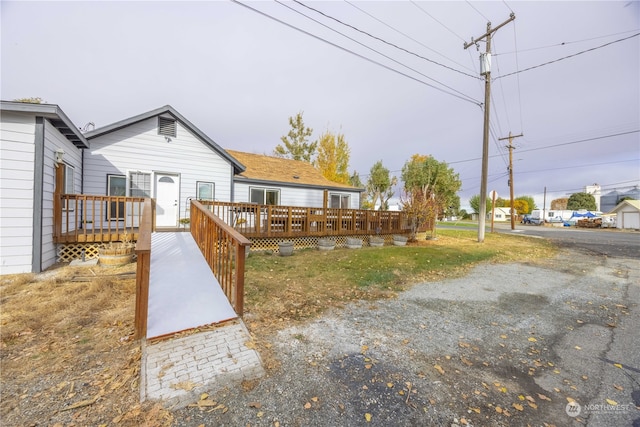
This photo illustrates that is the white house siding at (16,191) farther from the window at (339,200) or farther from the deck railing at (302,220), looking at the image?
the window at (339,200)

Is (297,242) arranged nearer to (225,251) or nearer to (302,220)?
Result: (302,220)

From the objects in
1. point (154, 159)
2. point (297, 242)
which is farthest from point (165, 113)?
point (297, 242)

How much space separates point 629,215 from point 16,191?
1791 inches

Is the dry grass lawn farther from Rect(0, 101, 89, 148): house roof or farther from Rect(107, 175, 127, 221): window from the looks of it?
Rect(107, 175, 127, 221): window

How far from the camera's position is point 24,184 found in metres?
5.33

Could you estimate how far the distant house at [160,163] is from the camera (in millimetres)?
8672

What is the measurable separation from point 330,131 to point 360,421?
83.7 feet

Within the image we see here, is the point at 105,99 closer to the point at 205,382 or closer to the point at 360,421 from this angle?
the point at 205,382

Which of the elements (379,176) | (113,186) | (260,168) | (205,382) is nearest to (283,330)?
(205,382)

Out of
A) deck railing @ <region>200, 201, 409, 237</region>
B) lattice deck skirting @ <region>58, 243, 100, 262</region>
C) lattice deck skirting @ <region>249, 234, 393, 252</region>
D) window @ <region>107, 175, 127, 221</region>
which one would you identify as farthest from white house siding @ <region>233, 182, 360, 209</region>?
lattice deck skirting @ <region>58, 243, 100, 262</region>

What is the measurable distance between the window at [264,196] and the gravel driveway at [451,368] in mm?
9276

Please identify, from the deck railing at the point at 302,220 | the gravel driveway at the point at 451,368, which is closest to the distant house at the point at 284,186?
the deck railing at the point at 302,220

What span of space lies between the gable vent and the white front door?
1587 mm

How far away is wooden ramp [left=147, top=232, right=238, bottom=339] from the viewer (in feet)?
10.1
